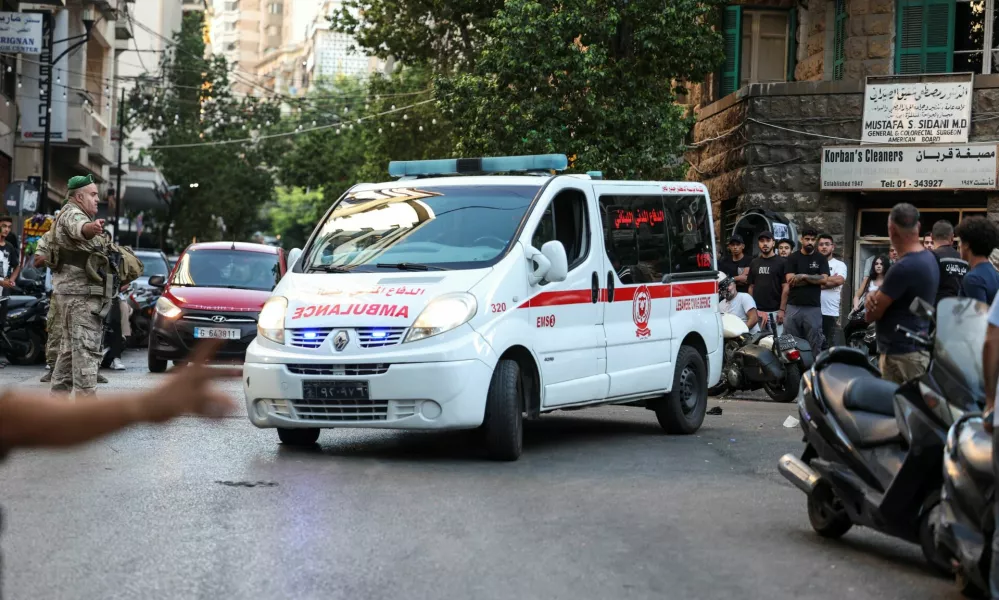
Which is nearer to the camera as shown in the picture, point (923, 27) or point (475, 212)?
point (475, 212)

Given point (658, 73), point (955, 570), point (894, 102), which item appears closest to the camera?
point (955, 570)

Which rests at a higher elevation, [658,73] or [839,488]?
[658,73]

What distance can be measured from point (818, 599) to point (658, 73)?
68.1ft

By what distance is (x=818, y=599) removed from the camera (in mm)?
5848

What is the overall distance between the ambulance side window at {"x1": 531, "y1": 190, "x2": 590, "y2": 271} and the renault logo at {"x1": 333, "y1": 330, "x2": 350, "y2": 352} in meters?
1.71

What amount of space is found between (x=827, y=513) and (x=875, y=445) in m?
0.69

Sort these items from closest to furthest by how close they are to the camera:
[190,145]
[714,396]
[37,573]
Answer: [37,573], [714,396], [190,145]

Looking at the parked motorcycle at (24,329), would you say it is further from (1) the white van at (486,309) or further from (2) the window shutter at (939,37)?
(2) the window shutter at (939,37)

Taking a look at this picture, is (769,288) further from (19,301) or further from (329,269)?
(19,301)

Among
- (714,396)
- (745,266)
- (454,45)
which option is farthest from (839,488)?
(454,45)

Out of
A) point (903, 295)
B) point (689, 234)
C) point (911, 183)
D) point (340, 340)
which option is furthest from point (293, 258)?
point (911, 183)

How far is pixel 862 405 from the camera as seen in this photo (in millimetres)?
6676

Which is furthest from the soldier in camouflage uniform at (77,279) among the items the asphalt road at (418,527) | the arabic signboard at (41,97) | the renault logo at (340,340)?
the arabic signboard at (41,97)

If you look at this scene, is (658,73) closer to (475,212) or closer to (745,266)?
(745,266)
